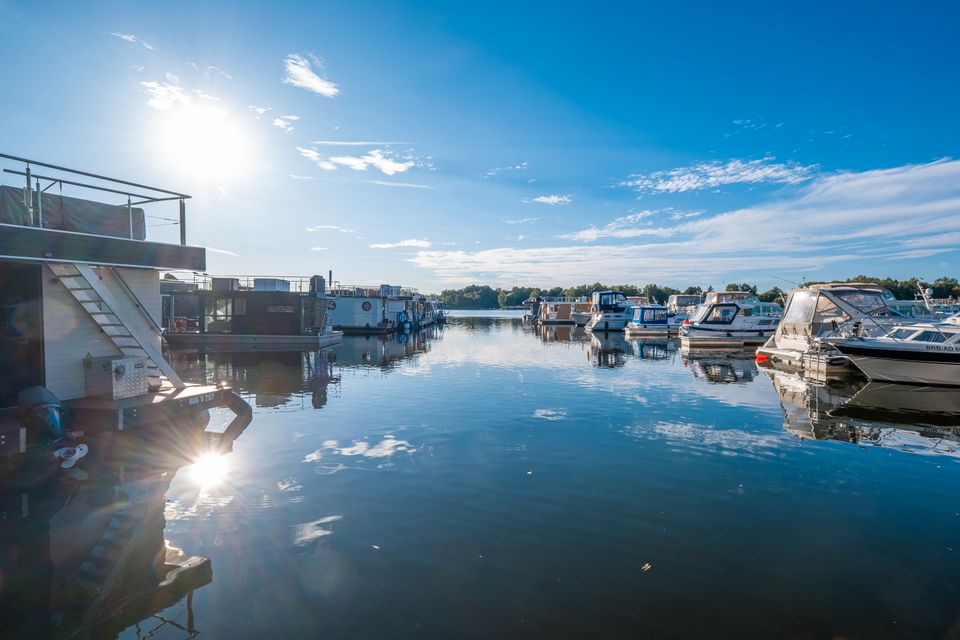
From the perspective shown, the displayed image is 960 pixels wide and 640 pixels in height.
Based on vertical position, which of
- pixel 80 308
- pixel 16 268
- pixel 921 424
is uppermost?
pixel 16 268

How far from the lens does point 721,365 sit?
29.7 metres

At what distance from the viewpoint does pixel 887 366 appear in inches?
861

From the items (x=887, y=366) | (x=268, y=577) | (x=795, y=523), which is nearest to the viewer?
(x=268, y=577)

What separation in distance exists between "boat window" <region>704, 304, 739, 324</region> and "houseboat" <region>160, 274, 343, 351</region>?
33748 millimetres

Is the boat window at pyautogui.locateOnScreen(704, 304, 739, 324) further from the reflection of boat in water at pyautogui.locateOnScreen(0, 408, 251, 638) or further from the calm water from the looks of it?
the reflection of boat in water at pyautogui.locateOnScreen(0, 408, 251, 638)

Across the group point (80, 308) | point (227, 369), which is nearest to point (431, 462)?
point (80, 308)

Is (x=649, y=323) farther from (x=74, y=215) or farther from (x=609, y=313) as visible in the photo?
(x=74, y=215)

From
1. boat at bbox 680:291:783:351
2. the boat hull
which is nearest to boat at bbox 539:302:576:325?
boat at bbox 680:291:783:351

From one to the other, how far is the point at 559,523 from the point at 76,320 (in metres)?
12.2

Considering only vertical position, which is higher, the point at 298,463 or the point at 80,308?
the point at 80,308

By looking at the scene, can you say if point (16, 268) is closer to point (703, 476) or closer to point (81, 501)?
point (81, 501)

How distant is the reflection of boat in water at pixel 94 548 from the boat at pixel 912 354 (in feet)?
85.7

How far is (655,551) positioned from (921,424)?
13501mm

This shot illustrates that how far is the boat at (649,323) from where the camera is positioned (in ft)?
180
